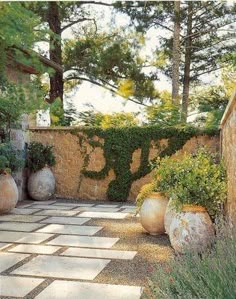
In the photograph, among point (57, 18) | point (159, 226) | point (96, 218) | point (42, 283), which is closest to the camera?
point (42, 283)

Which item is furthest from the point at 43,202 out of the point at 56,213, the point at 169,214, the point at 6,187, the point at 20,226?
the point at 169,214

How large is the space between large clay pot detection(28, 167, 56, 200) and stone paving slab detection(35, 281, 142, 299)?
5244 mm

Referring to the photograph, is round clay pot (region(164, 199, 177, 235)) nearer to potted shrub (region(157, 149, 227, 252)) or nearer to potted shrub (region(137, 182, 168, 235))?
potted shrub (region(157, 149, 227, 252))

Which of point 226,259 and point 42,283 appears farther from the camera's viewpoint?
point 42,283

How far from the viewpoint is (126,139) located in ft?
28.9

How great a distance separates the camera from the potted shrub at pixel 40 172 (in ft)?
28.3

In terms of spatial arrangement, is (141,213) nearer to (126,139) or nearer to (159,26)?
(126,139)

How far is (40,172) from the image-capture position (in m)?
8.72

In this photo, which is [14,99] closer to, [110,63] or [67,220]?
[67,220]

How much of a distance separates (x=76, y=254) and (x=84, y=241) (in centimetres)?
58

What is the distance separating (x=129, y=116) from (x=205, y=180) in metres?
5.63

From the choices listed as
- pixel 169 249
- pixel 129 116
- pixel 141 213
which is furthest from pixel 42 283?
pixel 129 116

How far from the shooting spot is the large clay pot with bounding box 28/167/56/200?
862 centimetres

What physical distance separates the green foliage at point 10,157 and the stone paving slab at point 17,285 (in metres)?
3.48
